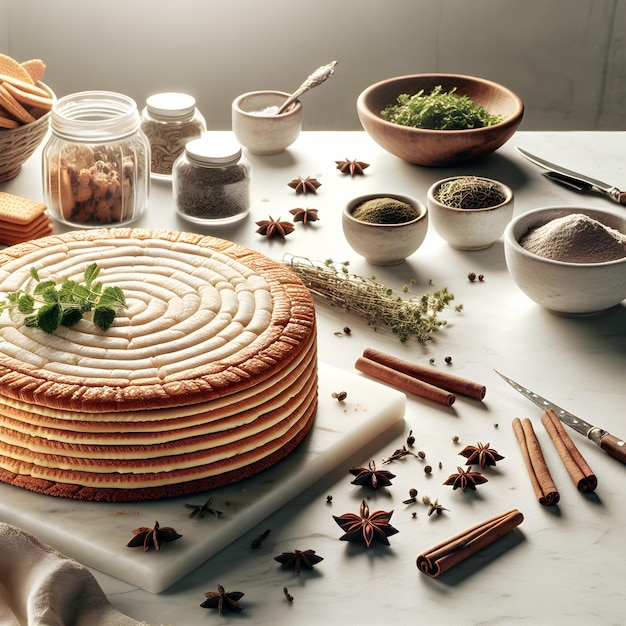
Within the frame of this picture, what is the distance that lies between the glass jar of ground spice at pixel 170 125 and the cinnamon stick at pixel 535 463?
1152mm

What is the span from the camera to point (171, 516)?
1354mm

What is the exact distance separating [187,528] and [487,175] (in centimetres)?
145

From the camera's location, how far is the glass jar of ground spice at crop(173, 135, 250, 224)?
6.95 feet

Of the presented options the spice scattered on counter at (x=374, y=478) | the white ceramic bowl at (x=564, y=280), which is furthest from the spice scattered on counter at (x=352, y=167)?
the spice scattered on counter at (x=374, y=478)

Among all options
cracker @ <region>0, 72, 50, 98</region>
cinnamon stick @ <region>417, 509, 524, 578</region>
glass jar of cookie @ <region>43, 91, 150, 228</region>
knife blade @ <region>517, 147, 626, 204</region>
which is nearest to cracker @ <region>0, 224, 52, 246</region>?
glass jar of cookie @ <region>43, 91, 150, 228</region>

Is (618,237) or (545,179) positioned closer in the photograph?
→ (618,237)

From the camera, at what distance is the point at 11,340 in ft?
4.71

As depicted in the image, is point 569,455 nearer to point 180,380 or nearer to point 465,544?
point 465,544

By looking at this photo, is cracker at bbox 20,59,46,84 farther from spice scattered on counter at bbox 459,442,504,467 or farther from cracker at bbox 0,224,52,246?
spice scattered on counter at bbox 459,442,504,467

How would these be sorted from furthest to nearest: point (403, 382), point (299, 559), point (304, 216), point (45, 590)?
point (304, 216) < point (403, 382) < point (299, 559) < point (45, 590)

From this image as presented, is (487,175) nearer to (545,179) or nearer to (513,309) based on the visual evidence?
(545,179)

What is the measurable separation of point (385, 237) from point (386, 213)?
0.06 m

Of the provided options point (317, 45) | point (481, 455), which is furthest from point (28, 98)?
point (317, 45)

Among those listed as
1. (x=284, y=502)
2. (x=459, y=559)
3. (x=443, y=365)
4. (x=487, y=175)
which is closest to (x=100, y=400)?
(x=284, y=502)
